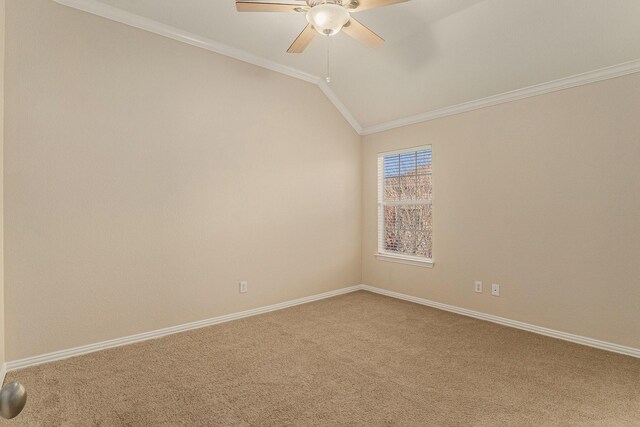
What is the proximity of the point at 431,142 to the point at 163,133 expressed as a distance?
9.69 ft

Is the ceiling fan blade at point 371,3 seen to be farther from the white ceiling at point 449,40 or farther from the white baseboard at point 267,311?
the white baseboard at point 267,311

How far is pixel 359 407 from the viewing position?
1990 millimetres

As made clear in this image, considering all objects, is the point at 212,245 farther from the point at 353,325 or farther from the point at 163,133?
the point at 353,325

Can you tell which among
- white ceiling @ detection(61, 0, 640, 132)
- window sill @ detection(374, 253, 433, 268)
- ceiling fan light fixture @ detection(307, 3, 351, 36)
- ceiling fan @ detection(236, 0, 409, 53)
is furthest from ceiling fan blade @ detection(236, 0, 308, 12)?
window sill @ detection(374, 253, 433, 268)

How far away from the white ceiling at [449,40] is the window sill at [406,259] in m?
1.82

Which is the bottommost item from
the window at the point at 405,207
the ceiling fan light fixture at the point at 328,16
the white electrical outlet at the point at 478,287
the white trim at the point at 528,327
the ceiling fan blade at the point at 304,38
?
the white trim at the point at 528,327

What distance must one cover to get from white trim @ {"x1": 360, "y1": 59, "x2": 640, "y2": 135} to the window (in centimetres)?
38

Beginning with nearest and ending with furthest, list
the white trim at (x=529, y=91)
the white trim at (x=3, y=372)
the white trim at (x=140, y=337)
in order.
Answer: the white trim at (x=3, y=372)
the white trim at (x=140, y=337)
the white trim at (x=529, y=91)

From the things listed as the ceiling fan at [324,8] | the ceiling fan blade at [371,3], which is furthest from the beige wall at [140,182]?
the ceiling fan blade at [371,3]

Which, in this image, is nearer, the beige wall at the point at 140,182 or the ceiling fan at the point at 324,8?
the ceiling fan at the point at 324,8

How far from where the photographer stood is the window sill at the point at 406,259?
4086mm

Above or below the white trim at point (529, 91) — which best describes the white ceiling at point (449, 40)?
above

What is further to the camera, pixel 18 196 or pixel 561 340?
pixel 561 340

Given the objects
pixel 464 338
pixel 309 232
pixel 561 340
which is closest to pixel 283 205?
pixel 309 232
